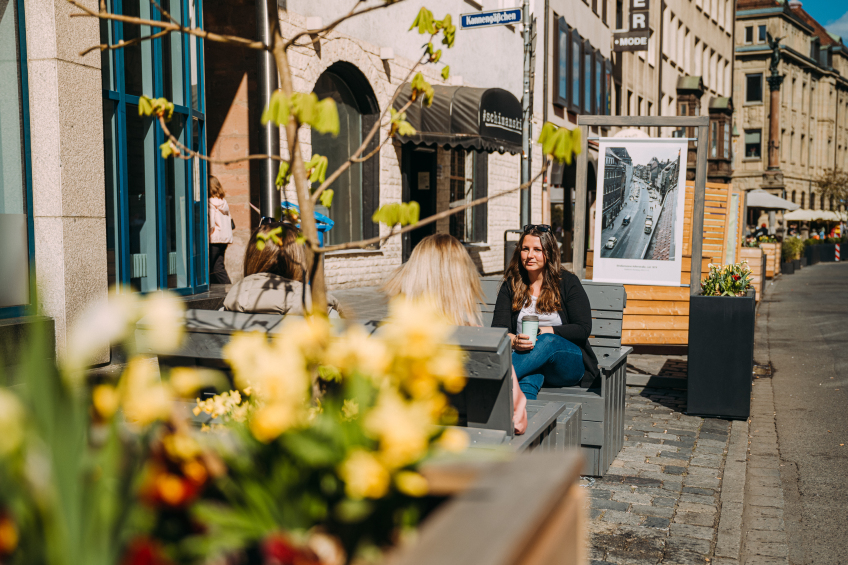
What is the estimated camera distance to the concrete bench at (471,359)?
2750 mm

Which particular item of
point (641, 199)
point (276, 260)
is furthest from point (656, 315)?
point (276, 260)

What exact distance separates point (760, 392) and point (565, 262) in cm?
1576

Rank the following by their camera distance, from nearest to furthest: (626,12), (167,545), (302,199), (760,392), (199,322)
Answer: (167,545) < (302,199) < (199,322) < (760,392) < (626,12)

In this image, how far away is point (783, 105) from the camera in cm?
6284

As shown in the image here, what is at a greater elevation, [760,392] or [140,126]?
[140,126]

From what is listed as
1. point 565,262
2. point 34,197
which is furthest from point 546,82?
point 34,197

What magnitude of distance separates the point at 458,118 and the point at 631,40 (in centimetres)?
1583

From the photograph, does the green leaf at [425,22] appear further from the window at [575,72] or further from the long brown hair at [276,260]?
the window at [575,72]

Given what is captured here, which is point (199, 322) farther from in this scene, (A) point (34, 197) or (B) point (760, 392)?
(B) point (760, 392)

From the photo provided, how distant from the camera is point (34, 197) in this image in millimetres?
6512

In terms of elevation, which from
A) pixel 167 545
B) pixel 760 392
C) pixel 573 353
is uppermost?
pixel 167 545

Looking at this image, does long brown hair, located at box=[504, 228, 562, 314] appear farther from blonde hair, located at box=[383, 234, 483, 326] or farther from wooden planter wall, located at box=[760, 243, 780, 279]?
wooden planter wall, located at box=[760, 243, 780, 279]

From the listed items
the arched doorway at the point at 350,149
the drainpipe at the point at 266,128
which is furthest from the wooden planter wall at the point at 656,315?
the arched doorway at the point at 350,149

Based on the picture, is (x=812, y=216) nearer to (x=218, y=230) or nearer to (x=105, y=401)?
(x=218, y=230)
